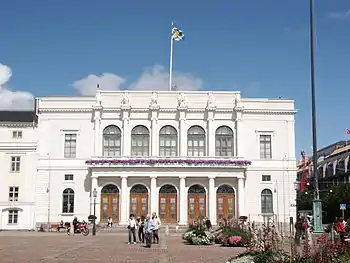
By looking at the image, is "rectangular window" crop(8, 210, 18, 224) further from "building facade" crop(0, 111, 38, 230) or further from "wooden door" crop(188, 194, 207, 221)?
"wooden door" crop(188, 194, 207, 221)

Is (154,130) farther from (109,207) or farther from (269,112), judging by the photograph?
(269,112)

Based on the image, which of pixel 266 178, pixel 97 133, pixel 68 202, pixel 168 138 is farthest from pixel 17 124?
pixel 266 178

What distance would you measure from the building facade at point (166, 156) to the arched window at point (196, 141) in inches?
4.5

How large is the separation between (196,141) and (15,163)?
20.3 meters

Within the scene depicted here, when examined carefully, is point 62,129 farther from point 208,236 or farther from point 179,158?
point 208,236

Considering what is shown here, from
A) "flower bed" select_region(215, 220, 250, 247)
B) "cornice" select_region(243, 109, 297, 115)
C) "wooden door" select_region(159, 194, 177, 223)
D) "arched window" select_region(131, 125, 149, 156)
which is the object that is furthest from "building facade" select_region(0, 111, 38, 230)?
"flower bed" select_region(215, 220, 250, 247)

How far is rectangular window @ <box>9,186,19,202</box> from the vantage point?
58.1 metres

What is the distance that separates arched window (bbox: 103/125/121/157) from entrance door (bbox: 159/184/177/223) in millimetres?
6689

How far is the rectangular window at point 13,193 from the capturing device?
2287 inches

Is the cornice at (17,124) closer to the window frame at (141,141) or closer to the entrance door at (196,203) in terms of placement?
the window frame at (141,141)

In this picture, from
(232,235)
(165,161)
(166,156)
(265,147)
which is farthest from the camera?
(265,147)

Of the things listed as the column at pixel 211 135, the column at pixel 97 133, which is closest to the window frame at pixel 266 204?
the column at pixel 211 135

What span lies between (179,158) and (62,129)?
14076 millimetres

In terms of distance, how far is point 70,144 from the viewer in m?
61.5
